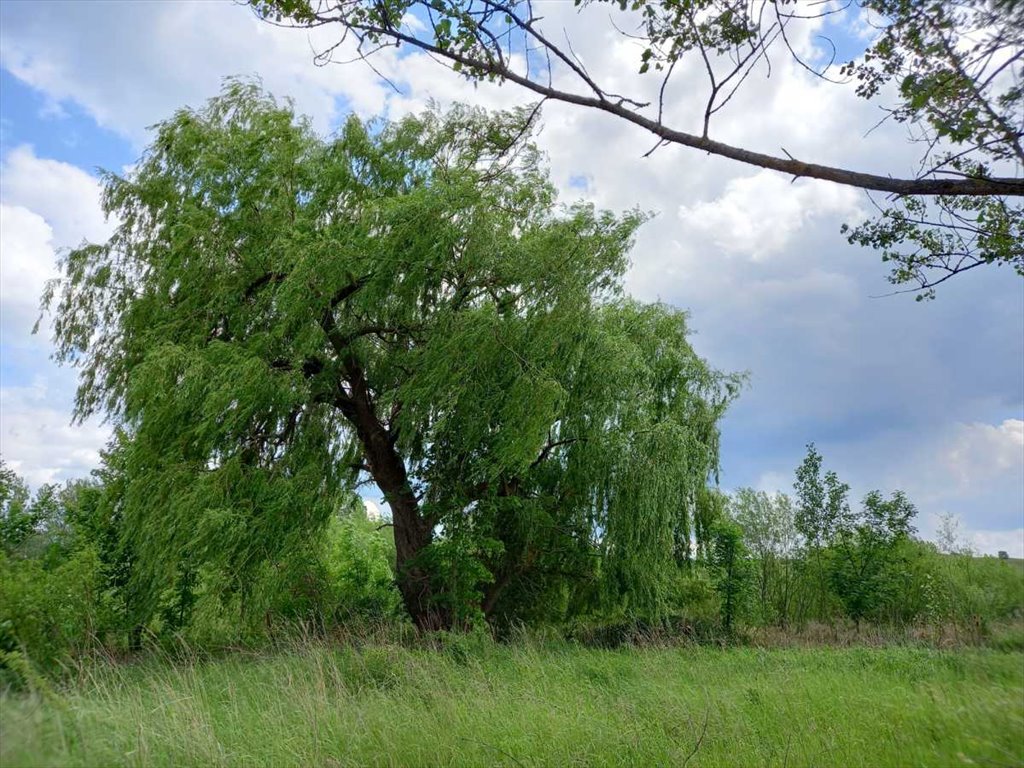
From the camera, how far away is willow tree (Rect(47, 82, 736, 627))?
1367 centimetres

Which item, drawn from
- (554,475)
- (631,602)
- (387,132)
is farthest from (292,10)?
(631,602)

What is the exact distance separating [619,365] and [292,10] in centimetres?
970

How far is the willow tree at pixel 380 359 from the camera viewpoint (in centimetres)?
1367

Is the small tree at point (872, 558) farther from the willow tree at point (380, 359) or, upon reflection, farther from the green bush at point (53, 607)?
the green bush at point (53, 607)

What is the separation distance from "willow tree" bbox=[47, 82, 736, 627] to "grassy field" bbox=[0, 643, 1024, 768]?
446 centimetres

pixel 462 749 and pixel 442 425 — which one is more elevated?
pixel 442 425

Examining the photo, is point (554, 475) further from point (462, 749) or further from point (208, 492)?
point (462, 749)

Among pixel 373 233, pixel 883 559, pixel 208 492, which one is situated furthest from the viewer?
pixel 883 559

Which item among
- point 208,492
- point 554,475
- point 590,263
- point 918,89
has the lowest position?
point 208,492

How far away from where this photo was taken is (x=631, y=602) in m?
16.5

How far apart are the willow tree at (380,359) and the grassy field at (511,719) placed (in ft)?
14.6

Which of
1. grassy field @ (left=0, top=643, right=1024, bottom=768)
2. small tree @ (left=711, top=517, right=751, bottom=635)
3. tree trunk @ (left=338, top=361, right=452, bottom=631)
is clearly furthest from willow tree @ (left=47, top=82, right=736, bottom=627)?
grassy field @ (left=0, top=643, right=1024, bottom=768)

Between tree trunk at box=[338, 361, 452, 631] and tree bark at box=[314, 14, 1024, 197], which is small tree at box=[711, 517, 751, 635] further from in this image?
tree bark at box=[314, 14, 1024, 197]

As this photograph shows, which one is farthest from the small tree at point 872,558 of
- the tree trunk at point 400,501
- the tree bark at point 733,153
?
the tree bark at point 733,153
